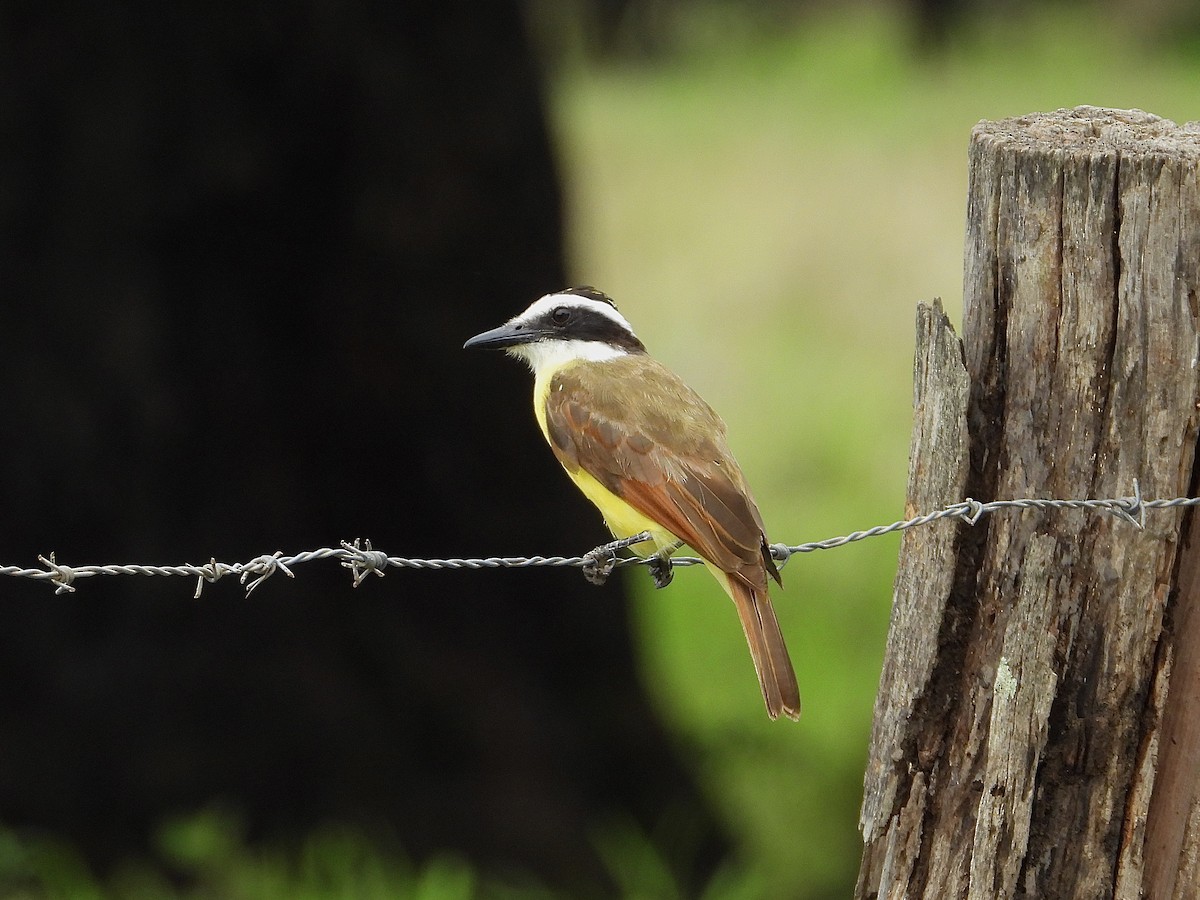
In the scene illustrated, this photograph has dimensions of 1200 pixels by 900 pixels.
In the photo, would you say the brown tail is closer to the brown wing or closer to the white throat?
the brown wing

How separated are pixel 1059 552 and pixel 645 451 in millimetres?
1626

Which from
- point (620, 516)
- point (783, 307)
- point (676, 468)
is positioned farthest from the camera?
point (783, 307)

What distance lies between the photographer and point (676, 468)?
4.50 meters

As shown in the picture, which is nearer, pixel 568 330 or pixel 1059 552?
pixel 1059 552

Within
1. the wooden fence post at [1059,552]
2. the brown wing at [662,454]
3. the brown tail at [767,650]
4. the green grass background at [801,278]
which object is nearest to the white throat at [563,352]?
the brown wing at [662,454]

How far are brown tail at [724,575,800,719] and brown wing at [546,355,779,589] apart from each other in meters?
0.05

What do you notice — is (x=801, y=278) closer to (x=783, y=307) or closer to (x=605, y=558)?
(x=783, y=307)

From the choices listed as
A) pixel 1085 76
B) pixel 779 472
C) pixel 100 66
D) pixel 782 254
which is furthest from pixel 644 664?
pixel 1085 76

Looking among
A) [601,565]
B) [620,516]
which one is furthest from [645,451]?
[601,565]

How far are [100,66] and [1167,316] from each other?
14.2 feet

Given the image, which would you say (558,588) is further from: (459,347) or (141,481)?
(141,481)

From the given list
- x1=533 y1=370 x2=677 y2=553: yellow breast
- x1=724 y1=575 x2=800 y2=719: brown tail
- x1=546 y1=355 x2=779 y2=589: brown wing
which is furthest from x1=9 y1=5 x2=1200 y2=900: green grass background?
x1=724 y1=575 x2=800 y2=719: brown tail

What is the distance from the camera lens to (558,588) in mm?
7039

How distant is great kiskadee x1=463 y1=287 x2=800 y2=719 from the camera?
13.8 feet
